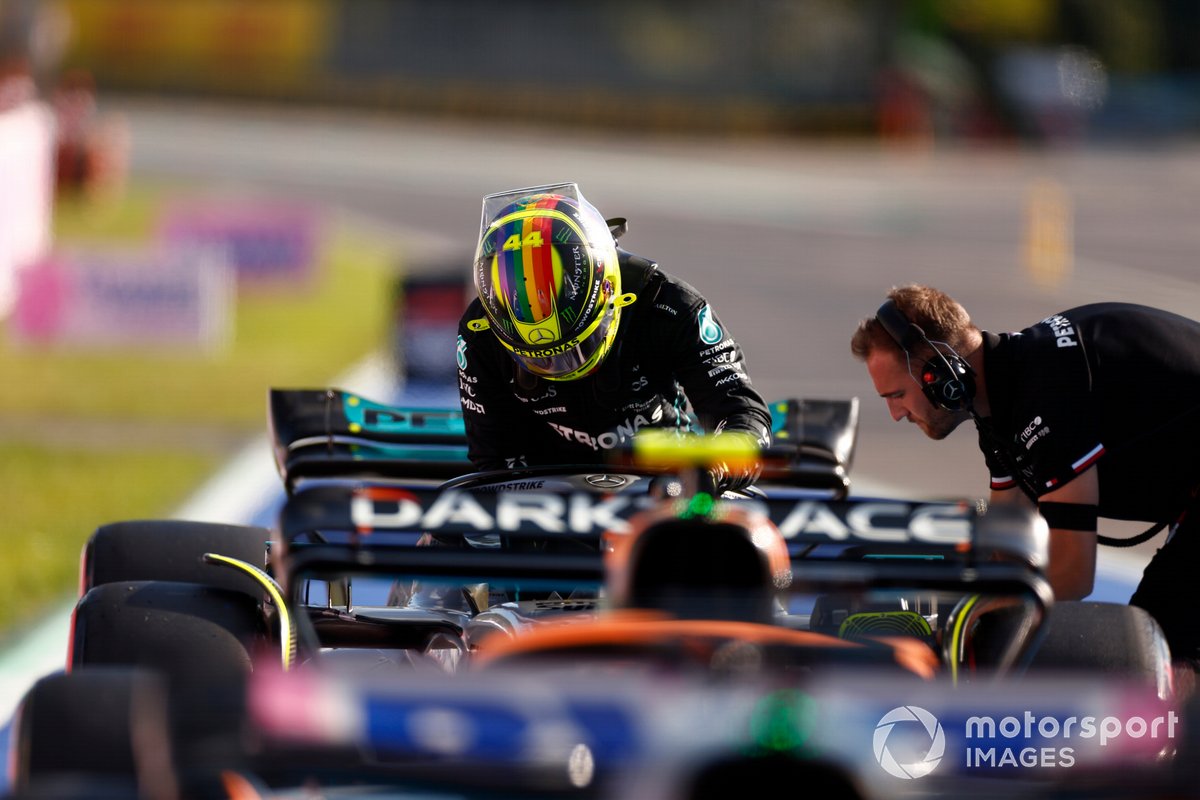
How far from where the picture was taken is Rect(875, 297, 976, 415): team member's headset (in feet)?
15.0

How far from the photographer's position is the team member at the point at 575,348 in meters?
5.09

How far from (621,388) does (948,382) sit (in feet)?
4.31

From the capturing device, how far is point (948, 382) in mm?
4559

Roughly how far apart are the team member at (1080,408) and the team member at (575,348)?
0.73m

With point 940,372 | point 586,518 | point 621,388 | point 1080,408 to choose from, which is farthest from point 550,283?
point 1080,408

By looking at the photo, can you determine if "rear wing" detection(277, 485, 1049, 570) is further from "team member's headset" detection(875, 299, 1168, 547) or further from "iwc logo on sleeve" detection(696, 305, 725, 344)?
"iwc logo on sleeve" detection(696, 305, 725, 344)

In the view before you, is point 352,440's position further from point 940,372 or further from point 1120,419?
point 1120,419

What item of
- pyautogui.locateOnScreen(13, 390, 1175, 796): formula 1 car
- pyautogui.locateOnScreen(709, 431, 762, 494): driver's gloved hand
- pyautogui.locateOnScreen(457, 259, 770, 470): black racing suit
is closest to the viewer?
pyautogui.locateOnScreen(13, 390, 1175, 796): formula 1 car

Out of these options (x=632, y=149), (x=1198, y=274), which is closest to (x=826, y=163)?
(x=632, y=149)

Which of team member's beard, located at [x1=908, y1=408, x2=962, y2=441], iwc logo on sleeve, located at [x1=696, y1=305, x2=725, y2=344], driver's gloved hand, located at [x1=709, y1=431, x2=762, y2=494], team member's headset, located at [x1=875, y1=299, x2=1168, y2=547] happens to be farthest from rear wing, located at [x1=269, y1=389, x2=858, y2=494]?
team member's headset, located at [x1=875, y1=299, x2=1168, y2=547]

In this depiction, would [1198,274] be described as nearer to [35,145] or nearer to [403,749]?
[35,145]

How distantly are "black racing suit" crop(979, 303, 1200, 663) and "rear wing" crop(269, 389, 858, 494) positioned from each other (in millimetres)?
1174

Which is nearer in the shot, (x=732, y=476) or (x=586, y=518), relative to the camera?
(x=586, y=518)

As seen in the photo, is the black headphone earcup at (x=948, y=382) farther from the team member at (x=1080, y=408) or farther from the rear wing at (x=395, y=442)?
the rear wing at (x=395, y=442)
